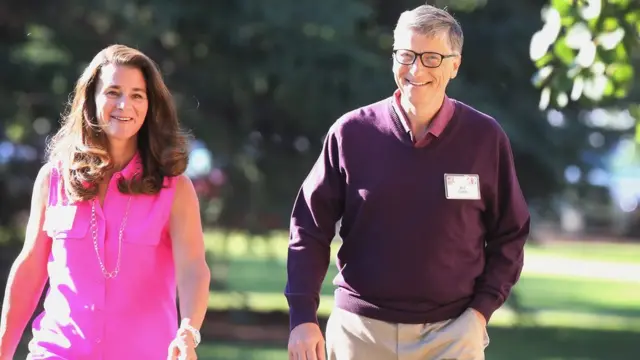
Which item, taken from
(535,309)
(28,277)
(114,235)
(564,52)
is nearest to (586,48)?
(564,52)

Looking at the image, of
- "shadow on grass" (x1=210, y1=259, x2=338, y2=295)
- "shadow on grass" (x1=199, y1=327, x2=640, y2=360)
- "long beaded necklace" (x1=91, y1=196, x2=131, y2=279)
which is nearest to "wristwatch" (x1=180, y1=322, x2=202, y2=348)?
"long beaded necklace" (x1=91, y1=196, x2=131, y2=279)

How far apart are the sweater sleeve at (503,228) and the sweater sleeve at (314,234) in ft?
1.64

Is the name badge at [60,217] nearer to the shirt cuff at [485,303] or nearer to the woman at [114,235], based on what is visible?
the woman at [114,235]

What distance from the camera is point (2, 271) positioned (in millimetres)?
16047

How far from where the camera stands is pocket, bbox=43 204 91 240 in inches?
150

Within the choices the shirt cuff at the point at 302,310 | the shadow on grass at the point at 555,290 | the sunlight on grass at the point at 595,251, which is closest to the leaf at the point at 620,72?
the shirt cuff at the point at 302,310

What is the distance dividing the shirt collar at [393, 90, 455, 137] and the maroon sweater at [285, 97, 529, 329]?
0.06ft

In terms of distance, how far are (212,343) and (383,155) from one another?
11.5 m

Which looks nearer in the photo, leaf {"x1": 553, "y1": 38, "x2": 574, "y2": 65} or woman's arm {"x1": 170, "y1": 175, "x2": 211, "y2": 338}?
woman's arm {"x1": 170, "y1": 175, "x2": 211, "y2": 338}

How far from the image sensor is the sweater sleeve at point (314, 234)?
411 cm

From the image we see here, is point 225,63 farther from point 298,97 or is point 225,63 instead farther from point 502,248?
point 502,248

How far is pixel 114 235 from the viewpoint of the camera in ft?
12.5

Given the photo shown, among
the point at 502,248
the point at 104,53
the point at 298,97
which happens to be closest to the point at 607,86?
the point at 502,248

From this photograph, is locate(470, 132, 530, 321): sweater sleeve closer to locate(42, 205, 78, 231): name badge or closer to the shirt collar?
the shirt collar
